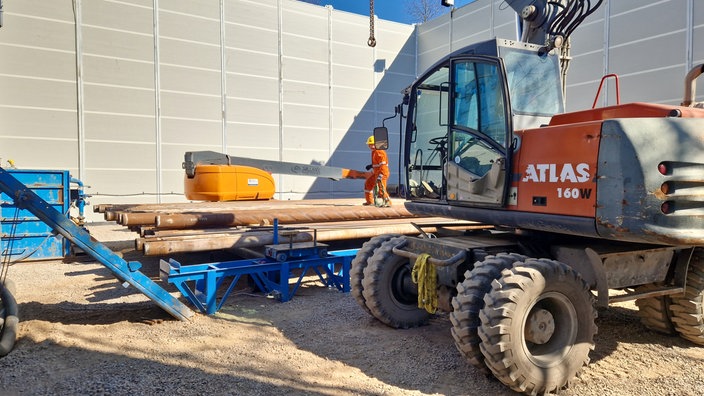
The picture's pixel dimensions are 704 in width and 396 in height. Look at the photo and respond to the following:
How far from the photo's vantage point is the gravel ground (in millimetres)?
4016

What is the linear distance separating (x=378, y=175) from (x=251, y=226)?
318cm

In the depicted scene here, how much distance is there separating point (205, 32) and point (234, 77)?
1765mm

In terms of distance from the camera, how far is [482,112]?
4762 millimetres

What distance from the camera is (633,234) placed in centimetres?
376

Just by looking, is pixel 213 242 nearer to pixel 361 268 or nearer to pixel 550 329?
pixel 361 268

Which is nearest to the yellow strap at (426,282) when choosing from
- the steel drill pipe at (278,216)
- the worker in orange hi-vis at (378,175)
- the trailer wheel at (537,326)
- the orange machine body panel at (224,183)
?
the trailer wheel at (537,326)

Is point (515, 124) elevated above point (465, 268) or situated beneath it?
elevated above

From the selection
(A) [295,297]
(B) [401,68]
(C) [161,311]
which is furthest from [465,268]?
(B) [401,68]

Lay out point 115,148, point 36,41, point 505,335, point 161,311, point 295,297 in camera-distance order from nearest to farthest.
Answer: point 505,335 → point 161,311 → point 295,297 → point 36,41 → point 115,148

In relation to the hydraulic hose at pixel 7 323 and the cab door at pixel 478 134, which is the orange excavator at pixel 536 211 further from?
the hydraulic hose at pixel 7 323

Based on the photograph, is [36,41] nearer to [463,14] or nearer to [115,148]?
[115,148]

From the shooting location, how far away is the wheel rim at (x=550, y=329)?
3977mm

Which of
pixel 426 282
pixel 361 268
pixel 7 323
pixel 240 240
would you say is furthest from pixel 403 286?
pixel 7 323

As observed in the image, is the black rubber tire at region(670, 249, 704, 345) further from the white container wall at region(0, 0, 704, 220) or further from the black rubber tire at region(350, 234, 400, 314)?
the white container wall at region(0, 0, 704, 220)
